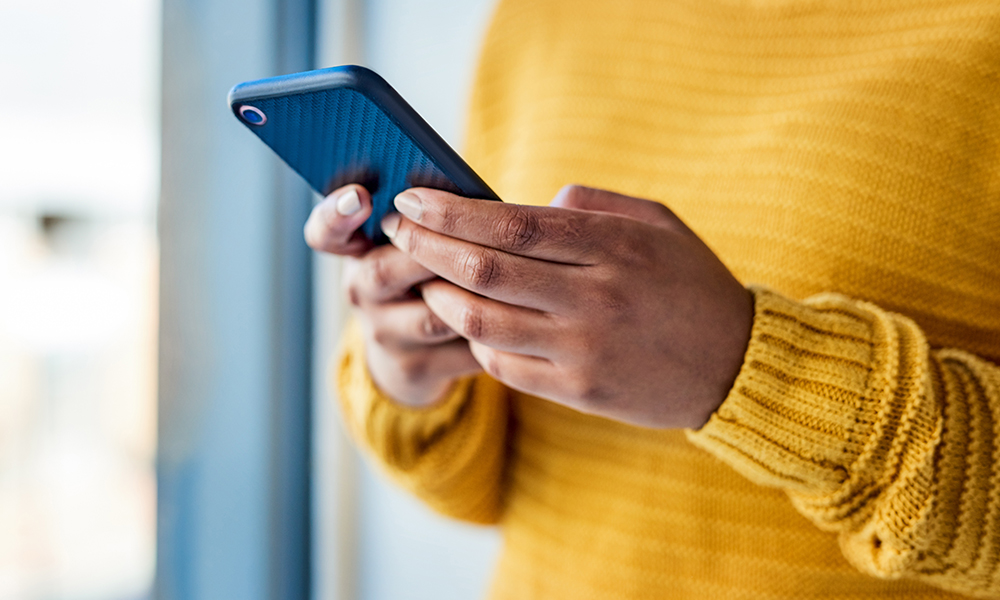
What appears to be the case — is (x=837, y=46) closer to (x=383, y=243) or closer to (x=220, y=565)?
(x=383, y=243)

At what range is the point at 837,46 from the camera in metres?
0.59

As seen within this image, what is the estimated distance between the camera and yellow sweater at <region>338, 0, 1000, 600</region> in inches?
16.3

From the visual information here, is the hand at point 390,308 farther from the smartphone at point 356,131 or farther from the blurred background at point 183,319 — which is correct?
the blurred background at point 183,319

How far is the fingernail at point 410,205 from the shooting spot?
382 millimetres

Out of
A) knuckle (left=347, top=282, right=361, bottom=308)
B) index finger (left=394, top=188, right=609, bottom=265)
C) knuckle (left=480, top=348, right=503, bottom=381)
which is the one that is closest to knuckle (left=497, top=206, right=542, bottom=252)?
index finger (left=394, top=188, right=609, bottom=265)

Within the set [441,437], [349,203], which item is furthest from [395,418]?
[349,203]

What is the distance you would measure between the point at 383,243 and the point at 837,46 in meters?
0.44

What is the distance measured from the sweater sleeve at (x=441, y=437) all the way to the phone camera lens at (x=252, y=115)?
0.98 ft

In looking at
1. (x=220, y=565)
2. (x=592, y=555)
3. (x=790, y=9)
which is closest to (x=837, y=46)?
(x=790, y=9)

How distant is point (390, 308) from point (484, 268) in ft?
0.58

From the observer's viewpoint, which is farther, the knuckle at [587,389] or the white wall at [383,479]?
the white wall at [383,479]

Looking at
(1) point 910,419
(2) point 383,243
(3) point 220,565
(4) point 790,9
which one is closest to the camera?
(1) point 910,419

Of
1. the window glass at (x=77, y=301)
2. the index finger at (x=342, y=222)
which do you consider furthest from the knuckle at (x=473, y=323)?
the window glass at (x=77, y=301)

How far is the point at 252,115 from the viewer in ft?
1.37
